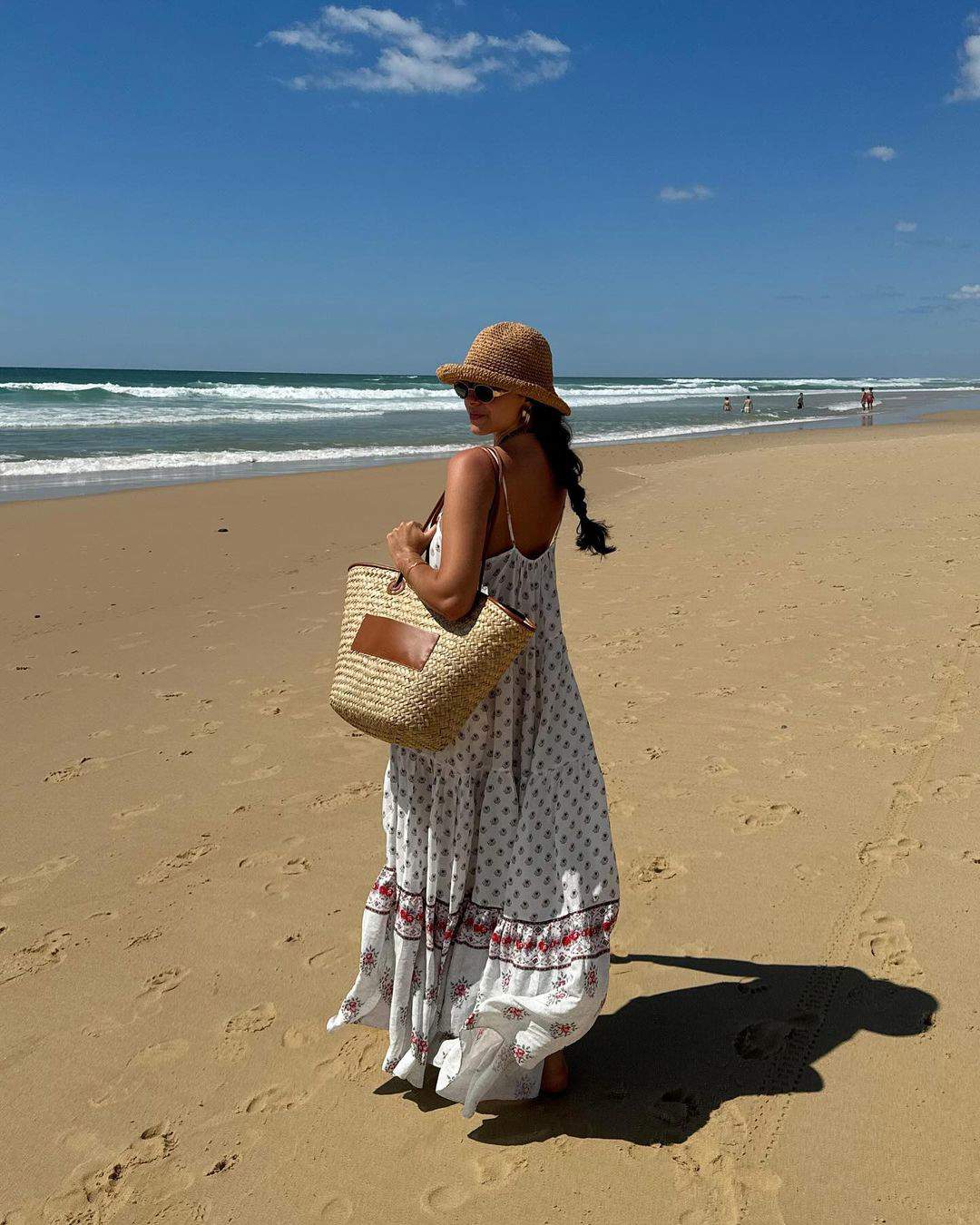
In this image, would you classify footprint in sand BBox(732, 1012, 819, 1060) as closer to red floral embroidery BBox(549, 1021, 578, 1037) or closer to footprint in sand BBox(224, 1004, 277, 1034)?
red floral embroidery BBox(549, 1021, 578, 1037)

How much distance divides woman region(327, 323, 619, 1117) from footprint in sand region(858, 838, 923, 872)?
173 centimetres

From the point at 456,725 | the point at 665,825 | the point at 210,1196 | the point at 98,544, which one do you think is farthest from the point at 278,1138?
the point at 98,544

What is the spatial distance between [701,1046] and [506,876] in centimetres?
93

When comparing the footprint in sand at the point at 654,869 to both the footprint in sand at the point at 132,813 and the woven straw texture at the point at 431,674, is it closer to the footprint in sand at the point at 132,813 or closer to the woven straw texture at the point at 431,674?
the woven straw texture at the point at 431,674

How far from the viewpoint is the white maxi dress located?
2.35 meters

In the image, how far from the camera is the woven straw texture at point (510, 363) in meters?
2.26

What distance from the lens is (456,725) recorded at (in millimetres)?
2246

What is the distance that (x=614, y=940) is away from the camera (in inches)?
131

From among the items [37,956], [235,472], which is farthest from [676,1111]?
[235,472]

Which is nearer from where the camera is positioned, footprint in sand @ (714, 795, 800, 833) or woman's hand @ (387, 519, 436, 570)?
woman's hand @ (387, 519, 436, 570)

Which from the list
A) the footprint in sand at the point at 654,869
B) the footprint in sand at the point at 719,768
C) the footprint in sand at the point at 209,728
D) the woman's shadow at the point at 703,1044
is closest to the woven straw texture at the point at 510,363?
the woman's shadow at the point at 703,1044

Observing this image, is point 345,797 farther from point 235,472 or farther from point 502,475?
point 235,472

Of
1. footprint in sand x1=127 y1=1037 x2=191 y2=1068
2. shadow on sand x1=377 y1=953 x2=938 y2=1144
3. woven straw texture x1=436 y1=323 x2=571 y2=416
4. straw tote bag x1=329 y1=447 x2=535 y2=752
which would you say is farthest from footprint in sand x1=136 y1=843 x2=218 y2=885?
woven straw texture x1=436 y1=323 x2=571 y2=416

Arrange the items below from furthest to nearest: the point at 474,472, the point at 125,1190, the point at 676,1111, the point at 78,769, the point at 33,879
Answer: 1. the point at 78,769
2. the point at 33,879
3. the point at 676,1111
4. the point at 125,1190
5. the point at 474,472
